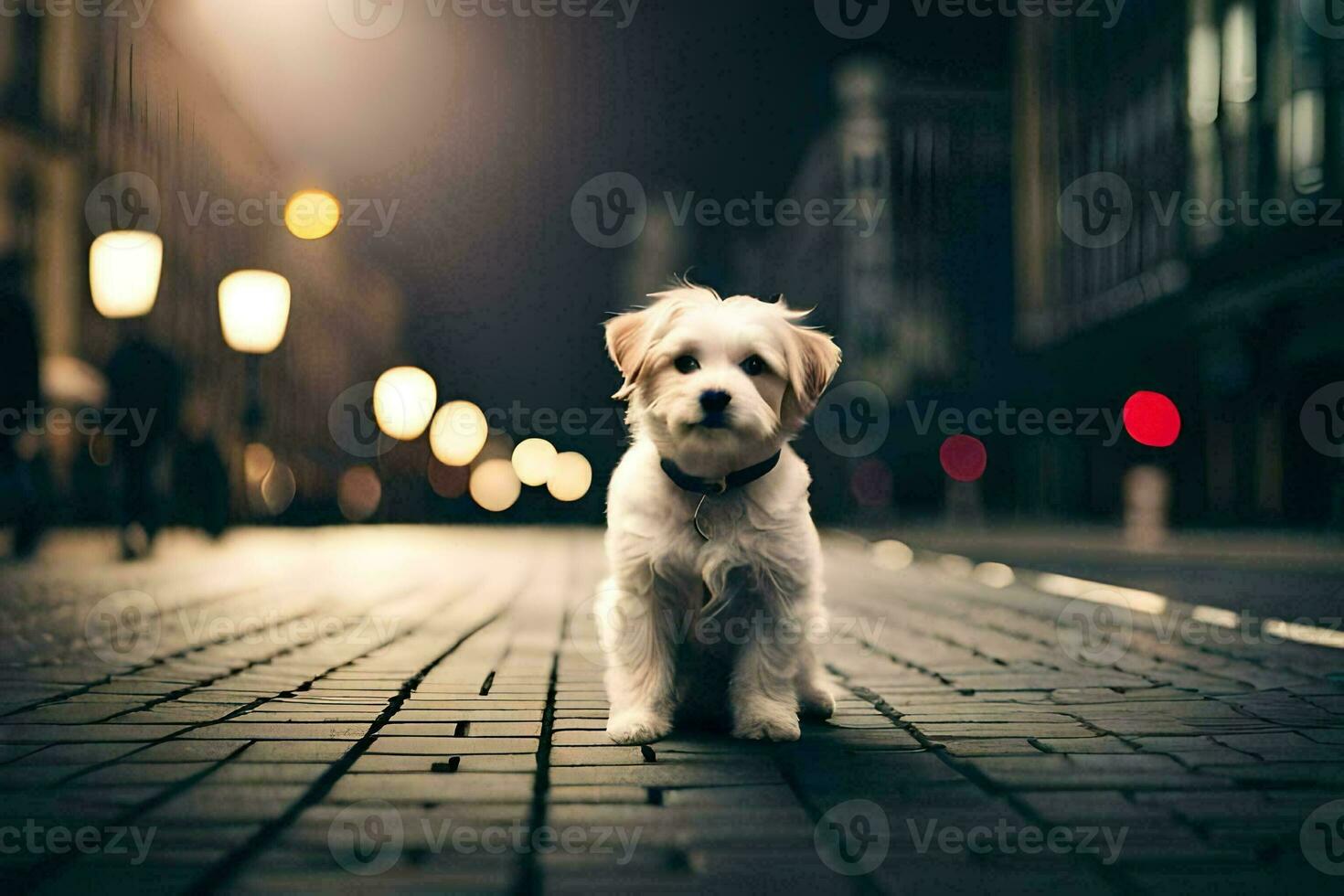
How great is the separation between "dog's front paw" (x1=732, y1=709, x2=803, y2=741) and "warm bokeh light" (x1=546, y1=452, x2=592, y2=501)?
93.2m

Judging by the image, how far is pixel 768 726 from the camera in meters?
3.99

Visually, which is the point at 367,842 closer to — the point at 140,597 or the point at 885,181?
the point at 140,597

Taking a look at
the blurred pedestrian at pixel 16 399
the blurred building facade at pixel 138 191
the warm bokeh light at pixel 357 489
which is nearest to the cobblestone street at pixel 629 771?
the blurred pedestrian at pixel 16 399

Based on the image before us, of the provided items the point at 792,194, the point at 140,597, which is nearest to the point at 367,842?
the point at 140,597

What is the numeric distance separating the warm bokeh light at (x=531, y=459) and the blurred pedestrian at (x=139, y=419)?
6755 cm

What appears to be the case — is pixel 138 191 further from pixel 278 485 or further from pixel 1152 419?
pixel 1152 419

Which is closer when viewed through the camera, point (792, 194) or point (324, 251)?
point (324, 251)

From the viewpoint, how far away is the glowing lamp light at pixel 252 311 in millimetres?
14617

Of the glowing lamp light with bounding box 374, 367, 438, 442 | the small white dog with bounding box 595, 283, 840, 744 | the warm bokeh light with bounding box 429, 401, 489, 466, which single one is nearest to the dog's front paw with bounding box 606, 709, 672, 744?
the small white dog with bounding box 595, 283, 840, 744

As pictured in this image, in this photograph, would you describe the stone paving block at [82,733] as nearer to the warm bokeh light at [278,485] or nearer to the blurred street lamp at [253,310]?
the blurred street lamp at [253,310]

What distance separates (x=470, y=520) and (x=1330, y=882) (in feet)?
148

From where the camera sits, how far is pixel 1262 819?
3.08 m

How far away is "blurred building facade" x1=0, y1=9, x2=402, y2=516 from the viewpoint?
541 inches

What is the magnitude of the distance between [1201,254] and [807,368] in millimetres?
27712
